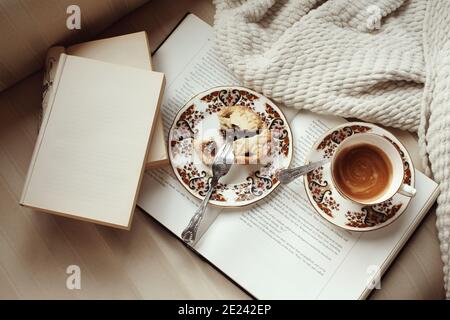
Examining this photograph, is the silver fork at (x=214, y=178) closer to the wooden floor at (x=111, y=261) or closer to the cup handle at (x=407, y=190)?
the wooden floor at (x=111, y=261)

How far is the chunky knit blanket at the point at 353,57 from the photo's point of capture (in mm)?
691

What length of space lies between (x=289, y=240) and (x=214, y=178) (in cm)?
15

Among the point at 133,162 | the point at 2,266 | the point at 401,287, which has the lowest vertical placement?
the point at 401,287

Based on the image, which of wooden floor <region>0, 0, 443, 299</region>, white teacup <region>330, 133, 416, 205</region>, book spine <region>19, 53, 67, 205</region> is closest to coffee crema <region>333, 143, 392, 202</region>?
white teacup <region>330, 133, 416, 205</region>

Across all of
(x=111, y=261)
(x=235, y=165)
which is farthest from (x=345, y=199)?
(x=111, y=261)

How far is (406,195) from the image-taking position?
64 cm

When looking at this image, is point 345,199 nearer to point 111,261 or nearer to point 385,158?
point 385,158

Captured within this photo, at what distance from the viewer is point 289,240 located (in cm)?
67

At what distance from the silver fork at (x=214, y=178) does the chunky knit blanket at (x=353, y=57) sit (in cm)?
12

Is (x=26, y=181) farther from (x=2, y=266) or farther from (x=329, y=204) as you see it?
(x=329, y=204)

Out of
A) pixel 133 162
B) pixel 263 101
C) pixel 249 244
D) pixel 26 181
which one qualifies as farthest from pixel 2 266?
pixel 263 101

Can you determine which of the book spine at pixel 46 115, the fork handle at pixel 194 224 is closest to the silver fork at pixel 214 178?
the fork handle at pixel 194 224

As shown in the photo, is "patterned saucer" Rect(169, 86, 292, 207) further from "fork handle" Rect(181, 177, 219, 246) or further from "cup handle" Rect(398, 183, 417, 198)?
"cup handle" Rect(398, 183, 417, 198)
